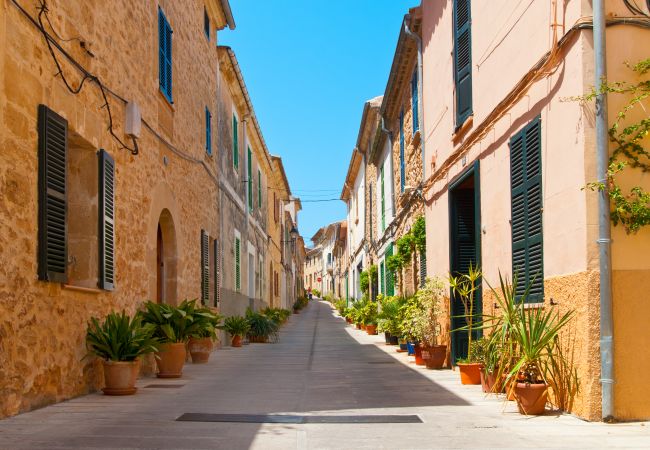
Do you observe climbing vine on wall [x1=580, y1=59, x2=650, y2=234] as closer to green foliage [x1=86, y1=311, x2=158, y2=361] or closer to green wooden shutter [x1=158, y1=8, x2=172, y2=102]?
green foliage [x1=86, y1=311, x2=158, y2=361]

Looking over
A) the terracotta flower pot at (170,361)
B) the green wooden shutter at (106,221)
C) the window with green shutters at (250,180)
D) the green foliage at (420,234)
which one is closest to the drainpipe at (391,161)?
the window with green shutters at (250,180)

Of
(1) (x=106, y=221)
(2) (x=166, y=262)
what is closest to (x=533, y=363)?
(1) (x=106, y=221)

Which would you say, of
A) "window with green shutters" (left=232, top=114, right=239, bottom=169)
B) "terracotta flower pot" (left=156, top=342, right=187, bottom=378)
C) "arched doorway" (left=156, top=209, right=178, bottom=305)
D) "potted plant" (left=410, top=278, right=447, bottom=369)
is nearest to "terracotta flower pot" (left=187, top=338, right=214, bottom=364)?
"arched doorway" (left=156, top=209, right=178, bottom=305)

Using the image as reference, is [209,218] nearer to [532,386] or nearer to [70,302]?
[70,302]

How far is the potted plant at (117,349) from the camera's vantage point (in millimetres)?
7828

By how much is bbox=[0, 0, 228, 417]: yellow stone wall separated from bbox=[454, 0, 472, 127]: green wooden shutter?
14.1 ft

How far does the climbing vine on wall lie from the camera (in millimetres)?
5938

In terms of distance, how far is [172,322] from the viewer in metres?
10.3

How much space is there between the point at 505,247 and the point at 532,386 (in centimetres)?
229

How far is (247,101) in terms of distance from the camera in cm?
2106

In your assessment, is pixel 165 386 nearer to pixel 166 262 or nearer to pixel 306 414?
pixel 306 414

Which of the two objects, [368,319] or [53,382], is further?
[368,319]

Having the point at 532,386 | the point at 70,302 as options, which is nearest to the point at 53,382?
the point at 70,302

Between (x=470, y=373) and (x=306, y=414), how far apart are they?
3.00 meters
